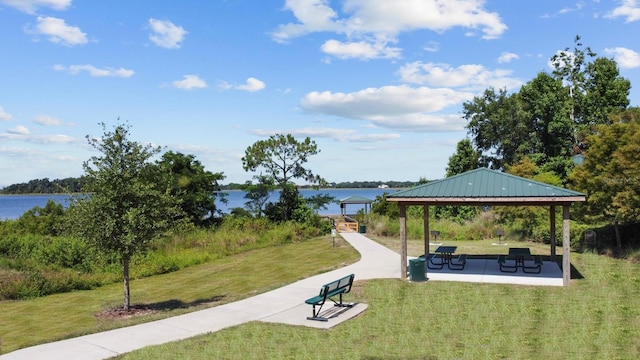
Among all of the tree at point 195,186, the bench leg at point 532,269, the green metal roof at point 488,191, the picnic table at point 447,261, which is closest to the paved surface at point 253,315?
the bench leg at point 532,269

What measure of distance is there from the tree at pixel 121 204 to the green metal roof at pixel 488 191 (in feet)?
25.6

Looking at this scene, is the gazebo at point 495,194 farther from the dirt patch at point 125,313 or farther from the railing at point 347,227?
the railing at point 347,227

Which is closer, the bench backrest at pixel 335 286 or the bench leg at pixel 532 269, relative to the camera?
the bench backrest at pixel 335 286

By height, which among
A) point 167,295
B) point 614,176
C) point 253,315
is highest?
point 614,176

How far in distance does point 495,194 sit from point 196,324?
1033cm

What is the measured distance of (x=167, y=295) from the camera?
16.4 m

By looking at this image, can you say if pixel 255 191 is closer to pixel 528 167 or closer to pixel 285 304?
pixel 528 167

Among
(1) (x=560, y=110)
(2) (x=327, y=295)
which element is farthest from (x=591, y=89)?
(2) (x=327, y=295)

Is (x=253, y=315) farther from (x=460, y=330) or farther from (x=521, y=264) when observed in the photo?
(x=521, y=264)

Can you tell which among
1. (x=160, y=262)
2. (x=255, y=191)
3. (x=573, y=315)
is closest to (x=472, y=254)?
(x=573, y=315)

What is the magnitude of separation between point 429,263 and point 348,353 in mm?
11228

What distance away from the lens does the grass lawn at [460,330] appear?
8945 millimetres

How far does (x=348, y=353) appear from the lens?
8922mm

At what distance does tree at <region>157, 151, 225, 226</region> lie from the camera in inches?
1444
